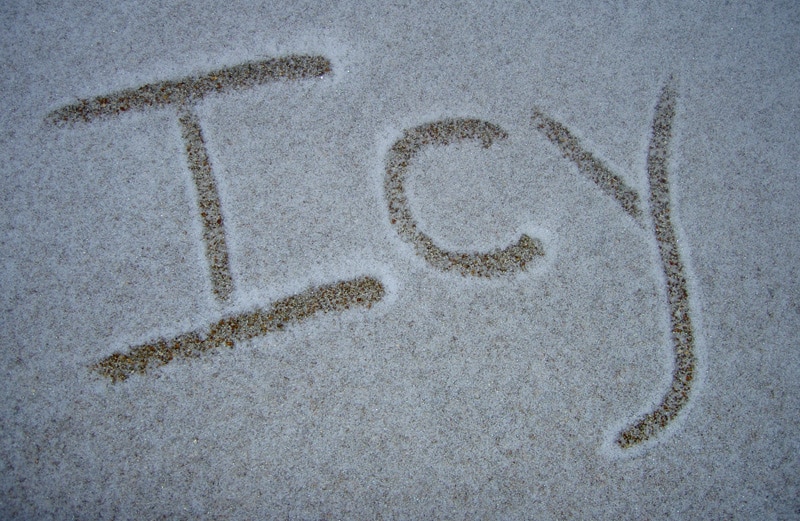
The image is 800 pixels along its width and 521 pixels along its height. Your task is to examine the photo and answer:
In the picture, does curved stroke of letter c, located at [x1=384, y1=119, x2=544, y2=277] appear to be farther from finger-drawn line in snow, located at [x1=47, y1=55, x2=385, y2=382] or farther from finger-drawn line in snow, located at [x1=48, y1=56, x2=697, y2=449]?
finger-drawn line in snow, located at [x1=47, y1=55, x2=385, y2=382]

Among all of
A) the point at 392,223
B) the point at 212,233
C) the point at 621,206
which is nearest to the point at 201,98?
the point at 212,233

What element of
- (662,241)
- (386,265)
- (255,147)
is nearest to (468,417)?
(386,265)

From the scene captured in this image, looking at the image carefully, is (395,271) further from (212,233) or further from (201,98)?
(201,98)

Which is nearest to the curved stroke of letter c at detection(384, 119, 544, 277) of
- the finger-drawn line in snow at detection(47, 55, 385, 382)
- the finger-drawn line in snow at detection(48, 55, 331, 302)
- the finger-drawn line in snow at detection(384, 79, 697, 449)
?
the finger-drawn line in snow at detection(384, 79, 697, 449)

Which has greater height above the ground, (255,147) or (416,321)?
(255,147)

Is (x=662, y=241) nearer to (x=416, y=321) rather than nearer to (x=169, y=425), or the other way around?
(x=416, y=321)

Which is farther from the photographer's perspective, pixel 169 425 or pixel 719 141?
pixel 719 141
